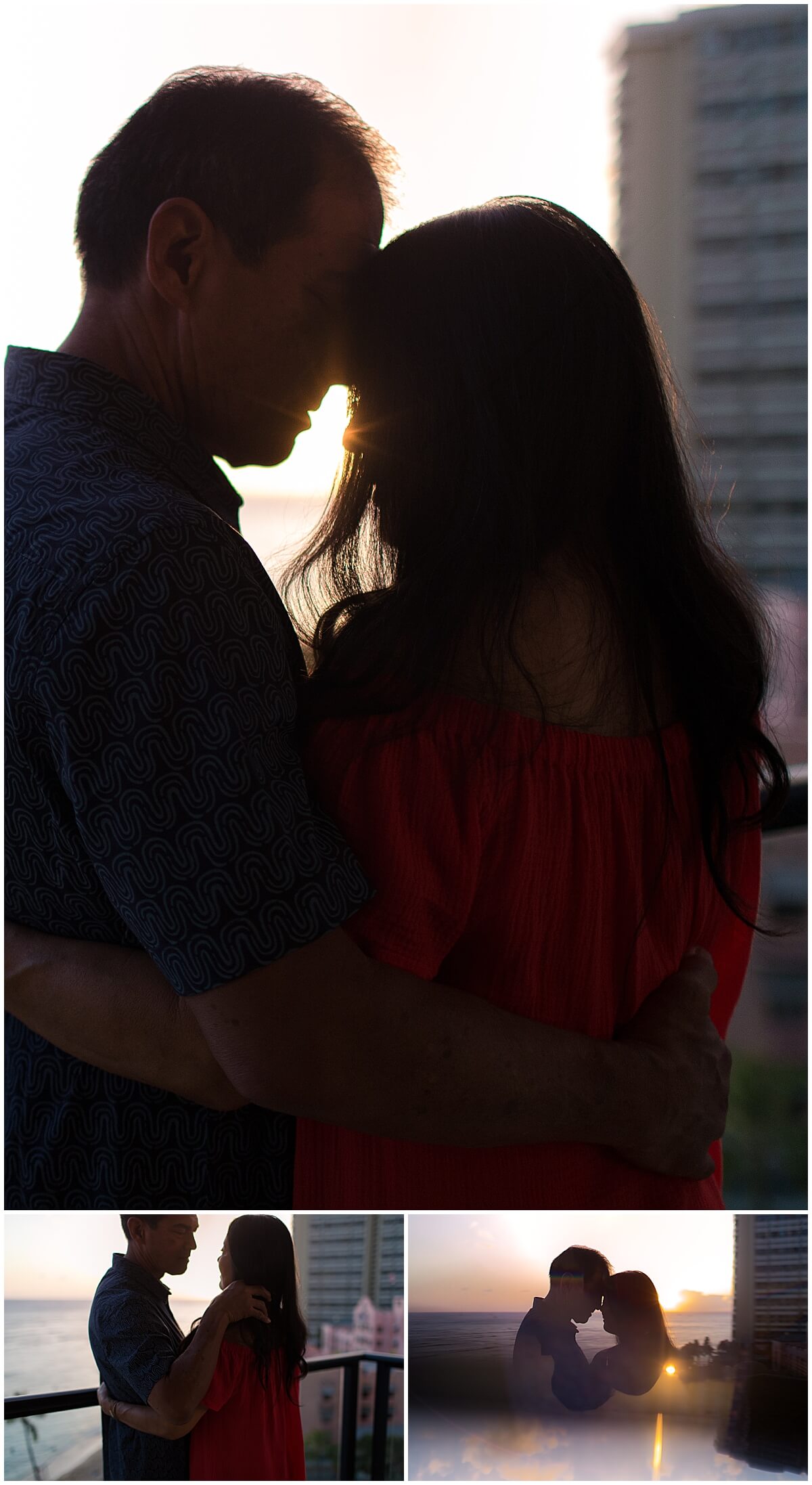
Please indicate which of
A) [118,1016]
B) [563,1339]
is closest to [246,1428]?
[563,1339]

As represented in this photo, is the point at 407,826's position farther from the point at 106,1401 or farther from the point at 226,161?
the point at 226,161

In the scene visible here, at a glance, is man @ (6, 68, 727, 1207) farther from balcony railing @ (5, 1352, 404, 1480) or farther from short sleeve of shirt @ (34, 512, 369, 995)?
balcony railing @ (5, 1352, 404, 1480)

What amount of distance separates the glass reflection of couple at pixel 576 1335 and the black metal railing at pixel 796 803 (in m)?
0.52

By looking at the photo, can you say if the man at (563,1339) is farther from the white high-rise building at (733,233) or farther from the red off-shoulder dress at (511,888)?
the white high-rise building at (733,233)

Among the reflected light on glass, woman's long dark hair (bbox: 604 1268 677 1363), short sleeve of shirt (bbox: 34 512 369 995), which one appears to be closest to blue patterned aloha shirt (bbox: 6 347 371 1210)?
short sleeve of shirt (bbox: 34 512 369 995)

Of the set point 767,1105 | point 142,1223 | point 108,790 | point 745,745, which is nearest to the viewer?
point 108,790

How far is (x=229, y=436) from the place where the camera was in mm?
1100

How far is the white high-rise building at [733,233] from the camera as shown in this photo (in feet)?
4.50

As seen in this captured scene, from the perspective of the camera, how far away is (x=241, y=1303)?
893 millimetres

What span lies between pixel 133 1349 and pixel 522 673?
647mm

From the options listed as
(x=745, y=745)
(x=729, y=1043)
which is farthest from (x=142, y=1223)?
(x=745, y=745)

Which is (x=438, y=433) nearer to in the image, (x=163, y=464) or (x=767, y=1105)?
(x=163, y=464)

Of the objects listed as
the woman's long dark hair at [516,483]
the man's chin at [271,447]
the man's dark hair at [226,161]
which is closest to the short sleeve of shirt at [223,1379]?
the woman's long dark hair at [516,483]

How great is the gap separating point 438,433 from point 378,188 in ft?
1.12
